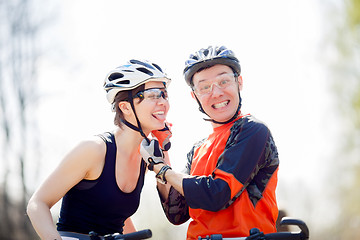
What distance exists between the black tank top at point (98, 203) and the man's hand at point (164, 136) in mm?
514

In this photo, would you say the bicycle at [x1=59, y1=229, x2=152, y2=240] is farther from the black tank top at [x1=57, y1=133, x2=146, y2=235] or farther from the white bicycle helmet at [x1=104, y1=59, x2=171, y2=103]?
the white bicycle helmet at [x1=104, y1=59, x2=171, y2=103]

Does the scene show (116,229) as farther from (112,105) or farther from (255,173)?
(255,173)

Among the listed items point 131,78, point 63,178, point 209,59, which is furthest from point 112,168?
point 209,59

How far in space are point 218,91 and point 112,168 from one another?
131cm

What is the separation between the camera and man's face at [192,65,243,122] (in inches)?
167

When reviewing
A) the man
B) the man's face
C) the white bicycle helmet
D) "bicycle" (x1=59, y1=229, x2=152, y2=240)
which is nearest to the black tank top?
"bicycle" (x1=59, y1=229, x2=152, y2=240)

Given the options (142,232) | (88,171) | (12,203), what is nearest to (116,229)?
(88,171)

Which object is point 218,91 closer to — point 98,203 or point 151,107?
point 151,107

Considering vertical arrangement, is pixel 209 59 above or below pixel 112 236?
above

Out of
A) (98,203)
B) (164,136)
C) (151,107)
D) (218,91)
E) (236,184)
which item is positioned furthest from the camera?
(164,136)

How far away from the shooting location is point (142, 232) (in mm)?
3561

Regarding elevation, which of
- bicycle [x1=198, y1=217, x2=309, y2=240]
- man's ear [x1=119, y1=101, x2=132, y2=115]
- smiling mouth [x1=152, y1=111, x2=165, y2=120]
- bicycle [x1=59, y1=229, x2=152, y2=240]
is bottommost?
bicycle [x1=198, y1=217, x2=309, y2=240]

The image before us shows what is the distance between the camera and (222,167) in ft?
12.3

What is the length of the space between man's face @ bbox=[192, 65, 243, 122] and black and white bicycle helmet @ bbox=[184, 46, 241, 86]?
0.18ft
